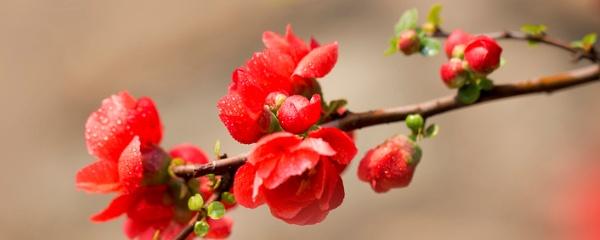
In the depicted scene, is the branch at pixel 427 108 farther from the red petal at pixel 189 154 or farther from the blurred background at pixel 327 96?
the blurred background at pixel 327 96

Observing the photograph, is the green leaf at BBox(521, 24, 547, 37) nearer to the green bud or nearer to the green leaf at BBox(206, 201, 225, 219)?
the green bud

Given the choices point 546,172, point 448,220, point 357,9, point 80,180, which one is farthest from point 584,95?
point 80,180

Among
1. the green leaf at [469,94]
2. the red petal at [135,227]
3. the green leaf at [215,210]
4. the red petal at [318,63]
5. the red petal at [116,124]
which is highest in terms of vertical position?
the red petal at [318,63]

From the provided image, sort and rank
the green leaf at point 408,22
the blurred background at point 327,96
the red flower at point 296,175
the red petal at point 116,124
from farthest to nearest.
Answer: the blurred background at point 327,96 → the green leaf at point 408,22 → the red petal at point 116,124 → the red flower at point 296,175

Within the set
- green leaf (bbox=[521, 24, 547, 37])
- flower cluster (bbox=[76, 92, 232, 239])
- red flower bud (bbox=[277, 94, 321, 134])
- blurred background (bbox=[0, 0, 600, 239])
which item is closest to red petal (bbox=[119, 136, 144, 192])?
flower cluster (bbox=[76, 92, 232, 239])

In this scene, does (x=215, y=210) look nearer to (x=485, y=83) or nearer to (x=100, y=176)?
(x=100, y=176)

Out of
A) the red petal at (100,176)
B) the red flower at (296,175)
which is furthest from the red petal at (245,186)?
the red petal at (100,176)
